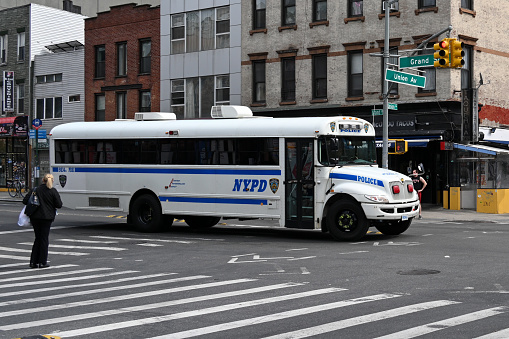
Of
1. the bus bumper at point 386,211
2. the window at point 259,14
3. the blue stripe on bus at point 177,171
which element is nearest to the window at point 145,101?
the window at point 259,14

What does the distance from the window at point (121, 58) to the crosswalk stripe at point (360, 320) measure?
3624 centimetres

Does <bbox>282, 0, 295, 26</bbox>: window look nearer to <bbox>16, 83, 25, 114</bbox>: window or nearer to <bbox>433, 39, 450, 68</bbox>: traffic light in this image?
<bbox>433, 39, 450, 68</bbox>: traffic light

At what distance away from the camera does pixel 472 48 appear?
1323 inches

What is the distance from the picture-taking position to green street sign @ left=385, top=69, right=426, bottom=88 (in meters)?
25.3

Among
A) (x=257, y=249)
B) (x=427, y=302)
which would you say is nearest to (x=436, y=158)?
(x=257, y=249)

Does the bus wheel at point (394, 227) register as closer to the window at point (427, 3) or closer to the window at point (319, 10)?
the window at point (427, 3)

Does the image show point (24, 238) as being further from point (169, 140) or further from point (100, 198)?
point (169, 140)

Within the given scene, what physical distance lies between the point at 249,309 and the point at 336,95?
2649cm

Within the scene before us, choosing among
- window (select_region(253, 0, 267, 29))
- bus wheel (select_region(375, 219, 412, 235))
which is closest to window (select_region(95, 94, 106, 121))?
window (select_region(253, 0, 267, 29))

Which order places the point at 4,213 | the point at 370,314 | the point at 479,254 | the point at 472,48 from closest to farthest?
1. the point at 370,314
2. the point at 479,254
3. the point at 4,213
4. the point at 472,48

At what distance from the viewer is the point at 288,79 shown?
36.8 meters

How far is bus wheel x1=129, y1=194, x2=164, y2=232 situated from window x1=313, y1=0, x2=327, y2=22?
58.2ft

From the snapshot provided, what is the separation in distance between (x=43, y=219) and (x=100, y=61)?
3214 centimetres

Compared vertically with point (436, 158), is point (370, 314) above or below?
below
